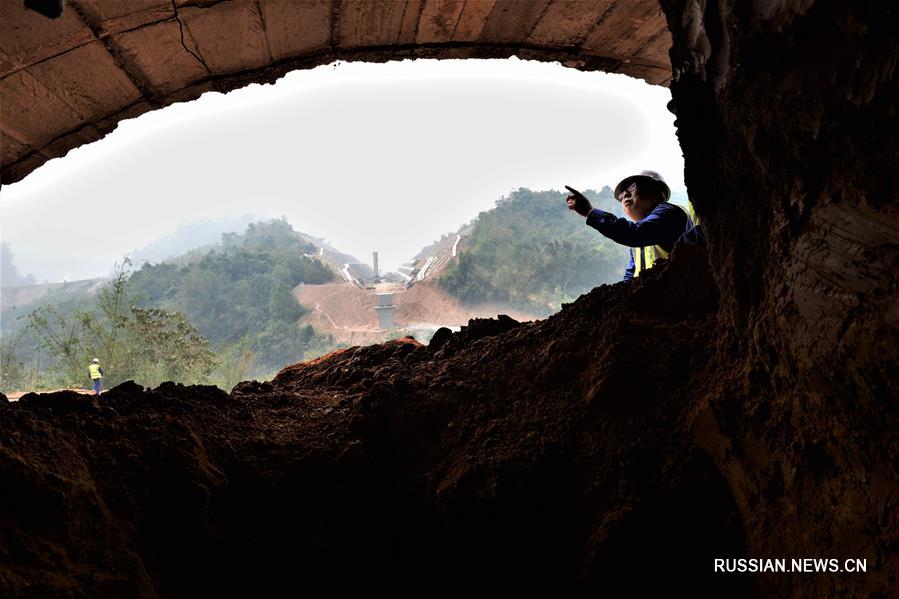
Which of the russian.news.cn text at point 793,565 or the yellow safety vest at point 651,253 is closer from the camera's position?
the russian.news.cn text at point 793,565

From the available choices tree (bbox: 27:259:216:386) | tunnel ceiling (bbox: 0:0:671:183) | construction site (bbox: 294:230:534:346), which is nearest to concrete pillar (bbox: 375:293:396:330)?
construction site (bbox: 294:230:534:346)

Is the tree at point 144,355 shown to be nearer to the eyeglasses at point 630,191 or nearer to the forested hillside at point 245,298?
the forested hillside at point 245,298

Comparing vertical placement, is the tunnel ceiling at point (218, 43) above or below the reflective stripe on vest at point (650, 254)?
above

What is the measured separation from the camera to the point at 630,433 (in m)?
1.53

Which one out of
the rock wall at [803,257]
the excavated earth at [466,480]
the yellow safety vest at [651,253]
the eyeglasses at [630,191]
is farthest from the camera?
the eyeglasses at [630,191]

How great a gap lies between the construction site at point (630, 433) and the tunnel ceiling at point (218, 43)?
76.8 inches

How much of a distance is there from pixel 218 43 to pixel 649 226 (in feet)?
9.55

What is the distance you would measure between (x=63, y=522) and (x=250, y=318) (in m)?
27.5

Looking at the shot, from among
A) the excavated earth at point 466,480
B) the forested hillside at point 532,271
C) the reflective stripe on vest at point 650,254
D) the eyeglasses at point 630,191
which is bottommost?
the excavated earth at point 466,480

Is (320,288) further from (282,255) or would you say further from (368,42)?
(368,42)

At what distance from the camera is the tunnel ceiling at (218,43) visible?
2.85 metres

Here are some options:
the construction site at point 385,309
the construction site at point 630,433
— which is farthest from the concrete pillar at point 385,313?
the construction site at point 630,433

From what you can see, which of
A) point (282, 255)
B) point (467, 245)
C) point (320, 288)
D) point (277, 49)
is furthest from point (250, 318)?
point (277, 49)

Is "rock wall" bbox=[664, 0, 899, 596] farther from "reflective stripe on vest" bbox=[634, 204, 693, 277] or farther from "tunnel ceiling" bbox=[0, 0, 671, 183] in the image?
"tunnel ceiling" bbox=[0, 0, 671, 183]
